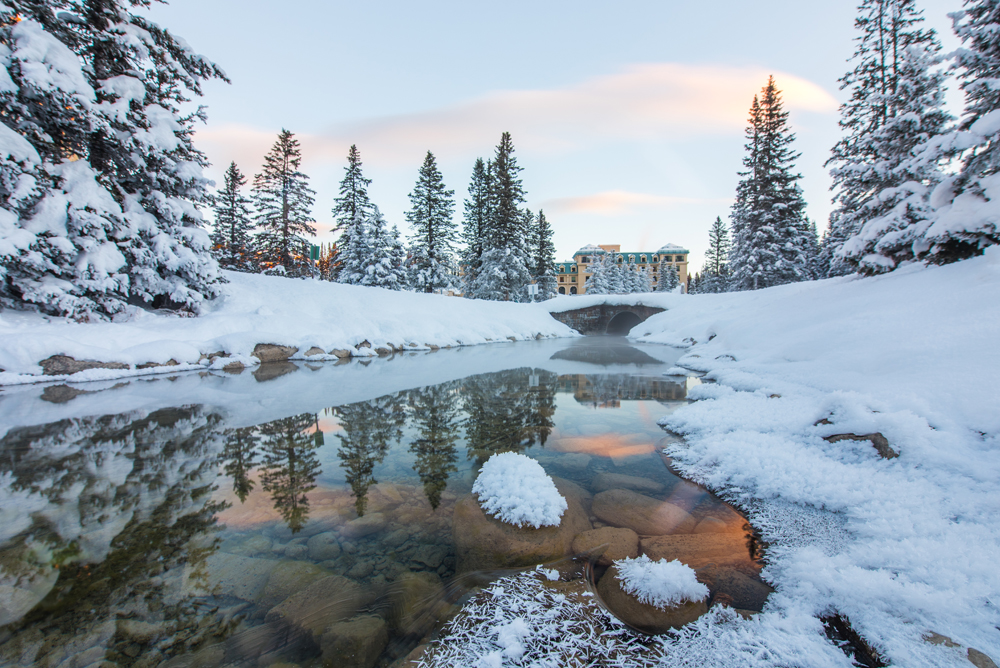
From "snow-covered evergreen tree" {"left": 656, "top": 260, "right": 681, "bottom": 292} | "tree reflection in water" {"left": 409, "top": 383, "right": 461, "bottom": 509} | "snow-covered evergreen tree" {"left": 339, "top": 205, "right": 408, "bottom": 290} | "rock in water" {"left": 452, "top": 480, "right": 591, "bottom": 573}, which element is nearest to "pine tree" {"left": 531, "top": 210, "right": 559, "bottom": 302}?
"snow-covered evergreen tree" {"left": 339, "top": 205, "right": 408, "bottom": 290}

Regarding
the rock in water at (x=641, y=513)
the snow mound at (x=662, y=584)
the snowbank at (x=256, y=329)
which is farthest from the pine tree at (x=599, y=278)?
the snow mound at (x=662, y=584)

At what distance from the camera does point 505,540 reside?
2.55 m

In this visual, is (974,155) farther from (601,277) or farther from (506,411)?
(601,277)

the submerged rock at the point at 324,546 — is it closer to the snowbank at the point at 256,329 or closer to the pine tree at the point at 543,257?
the snowbank at the point at 256,329

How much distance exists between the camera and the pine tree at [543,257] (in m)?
41.0

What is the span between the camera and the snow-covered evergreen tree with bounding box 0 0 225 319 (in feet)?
26.5

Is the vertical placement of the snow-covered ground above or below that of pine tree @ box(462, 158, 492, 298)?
below

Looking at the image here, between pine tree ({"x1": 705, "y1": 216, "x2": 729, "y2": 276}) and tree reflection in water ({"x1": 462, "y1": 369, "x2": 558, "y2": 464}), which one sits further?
pine tree ({"x1": 705, "y1": 216, "x2": 729, "y2": 276})

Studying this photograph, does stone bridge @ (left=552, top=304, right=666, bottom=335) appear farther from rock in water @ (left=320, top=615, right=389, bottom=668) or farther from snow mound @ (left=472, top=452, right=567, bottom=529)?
rock in water @ (left=320, top=615, right=389, bottom=668)

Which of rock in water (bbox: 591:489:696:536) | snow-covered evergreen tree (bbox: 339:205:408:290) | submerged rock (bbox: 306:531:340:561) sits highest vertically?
snow-covered evergreen tree (bbox: 339:205:408:290)

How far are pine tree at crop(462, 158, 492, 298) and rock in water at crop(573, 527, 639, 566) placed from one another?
3048 centimetres

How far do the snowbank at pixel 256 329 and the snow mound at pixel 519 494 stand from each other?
9.63m

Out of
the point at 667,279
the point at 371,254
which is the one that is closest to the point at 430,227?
the point at 371,254

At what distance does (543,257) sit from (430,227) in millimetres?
14992
